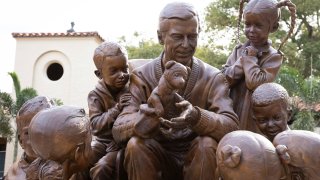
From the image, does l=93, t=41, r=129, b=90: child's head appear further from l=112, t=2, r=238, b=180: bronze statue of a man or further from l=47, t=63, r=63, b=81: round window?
l=47, t=63, r=63, b=81: round window

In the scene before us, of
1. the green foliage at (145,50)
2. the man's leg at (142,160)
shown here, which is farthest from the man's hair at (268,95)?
the green foliage at (145,50)

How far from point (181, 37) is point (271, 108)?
709 millimetres

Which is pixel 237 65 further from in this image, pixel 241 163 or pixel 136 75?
pixel 241 163

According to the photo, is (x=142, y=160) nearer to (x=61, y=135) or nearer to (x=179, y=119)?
(x=179, y=119)

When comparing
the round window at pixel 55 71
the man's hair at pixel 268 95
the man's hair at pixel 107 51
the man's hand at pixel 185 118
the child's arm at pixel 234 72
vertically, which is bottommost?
the round window at pixel 55 71

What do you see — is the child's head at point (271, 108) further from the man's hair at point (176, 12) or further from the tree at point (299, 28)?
the tree at point (299, 28)

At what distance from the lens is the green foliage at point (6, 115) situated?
18050 millimetres

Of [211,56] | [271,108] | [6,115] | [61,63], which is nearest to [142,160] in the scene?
[271,108]

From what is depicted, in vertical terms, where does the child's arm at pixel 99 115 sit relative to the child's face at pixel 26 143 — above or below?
above

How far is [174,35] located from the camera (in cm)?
315

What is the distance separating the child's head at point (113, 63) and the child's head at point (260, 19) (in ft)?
3.13

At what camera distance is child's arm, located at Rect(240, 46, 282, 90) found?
358cm

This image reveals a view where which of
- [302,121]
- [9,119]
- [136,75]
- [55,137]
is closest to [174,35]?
[136,75]

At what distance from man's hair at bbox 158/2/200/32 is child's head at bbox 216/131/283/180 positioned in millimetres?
1111
